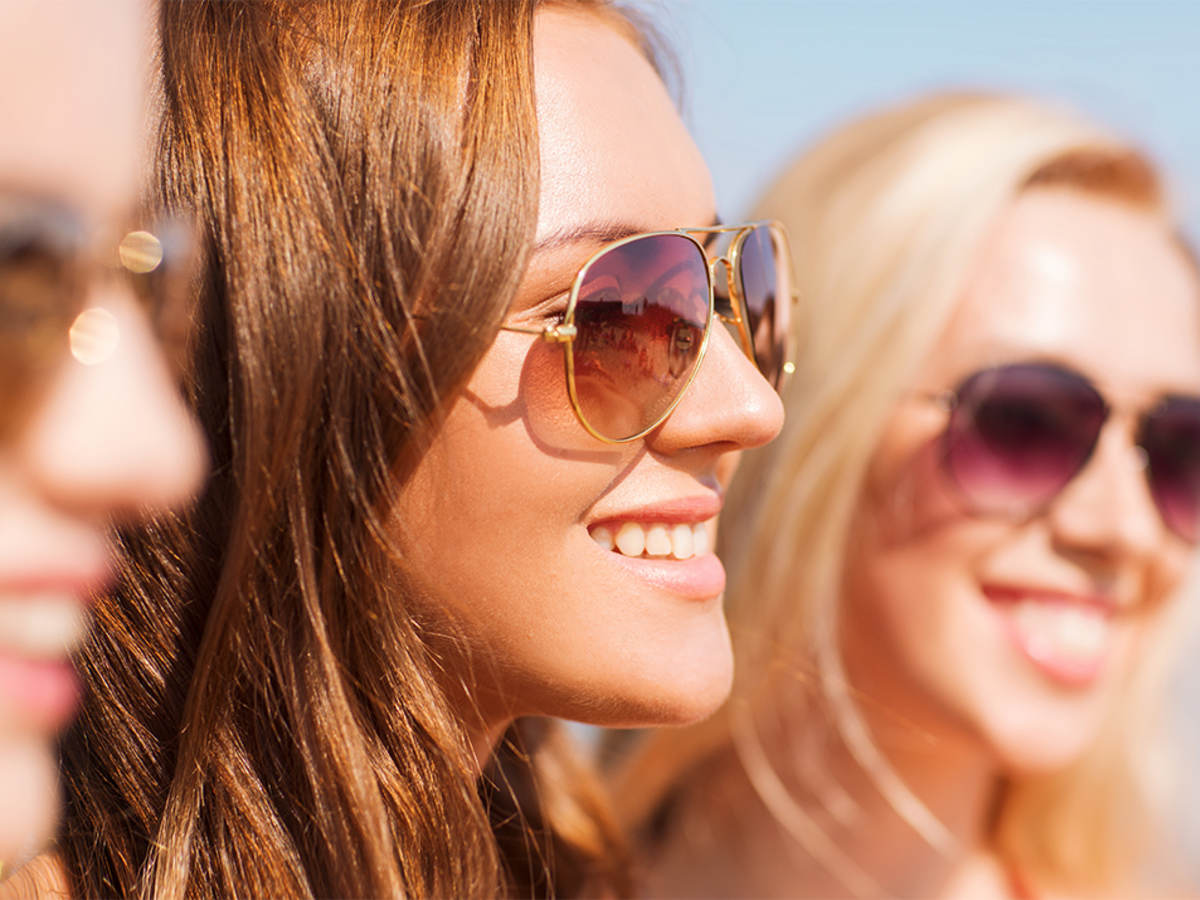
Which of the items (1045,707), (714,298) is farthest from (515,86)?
(1045,707)

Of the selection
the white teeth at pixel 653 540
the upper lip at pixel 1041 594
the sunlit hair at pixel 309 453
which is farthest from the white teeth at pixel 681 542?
the upper lip at pixel 1041 594

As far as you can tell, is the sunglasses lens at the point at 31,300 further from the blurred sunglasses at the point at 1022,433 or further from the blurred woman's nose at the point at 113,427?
the blurred sunglasses at the point at 1022,433

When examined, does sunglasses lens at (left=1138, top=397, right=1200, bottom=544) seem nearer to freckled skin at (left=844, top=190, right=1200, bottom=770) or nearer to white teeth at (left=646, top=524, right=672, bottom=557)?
freckled skin at (left=844, top=190, right=1200, bottom=770)

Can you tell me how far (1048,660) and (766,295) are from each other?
37.8 inches

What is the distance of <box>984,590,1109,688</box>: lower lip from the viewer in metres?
1.95

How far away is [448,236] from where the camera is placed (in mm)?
1122

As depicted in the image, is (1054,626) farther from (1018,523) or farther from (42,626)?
(42,626)

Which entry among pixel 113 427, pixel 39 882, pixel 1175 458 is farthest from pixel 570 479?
pixel 1175 458

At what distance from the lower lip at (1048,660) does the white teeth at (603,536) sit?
0.98 m

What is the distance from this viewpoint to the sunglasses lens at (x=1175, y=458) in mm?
1999

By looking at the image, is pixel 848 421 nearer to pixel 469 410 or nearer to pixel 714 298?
pixel 714 298

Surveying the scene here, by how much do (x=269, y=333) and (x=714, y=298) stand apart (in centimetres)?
49

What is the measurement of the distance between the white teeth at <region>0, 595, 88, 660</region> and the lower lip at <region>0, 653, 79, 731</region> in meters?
0.01

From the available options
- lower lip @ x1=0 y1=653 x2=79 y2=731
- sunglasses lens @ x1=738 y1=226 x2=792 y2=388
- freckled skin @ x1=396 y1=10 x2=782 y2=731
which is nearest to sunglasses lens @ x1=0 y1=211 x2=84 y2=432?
lower lip @ x1=0 y1=653 x2=79 y2=731
